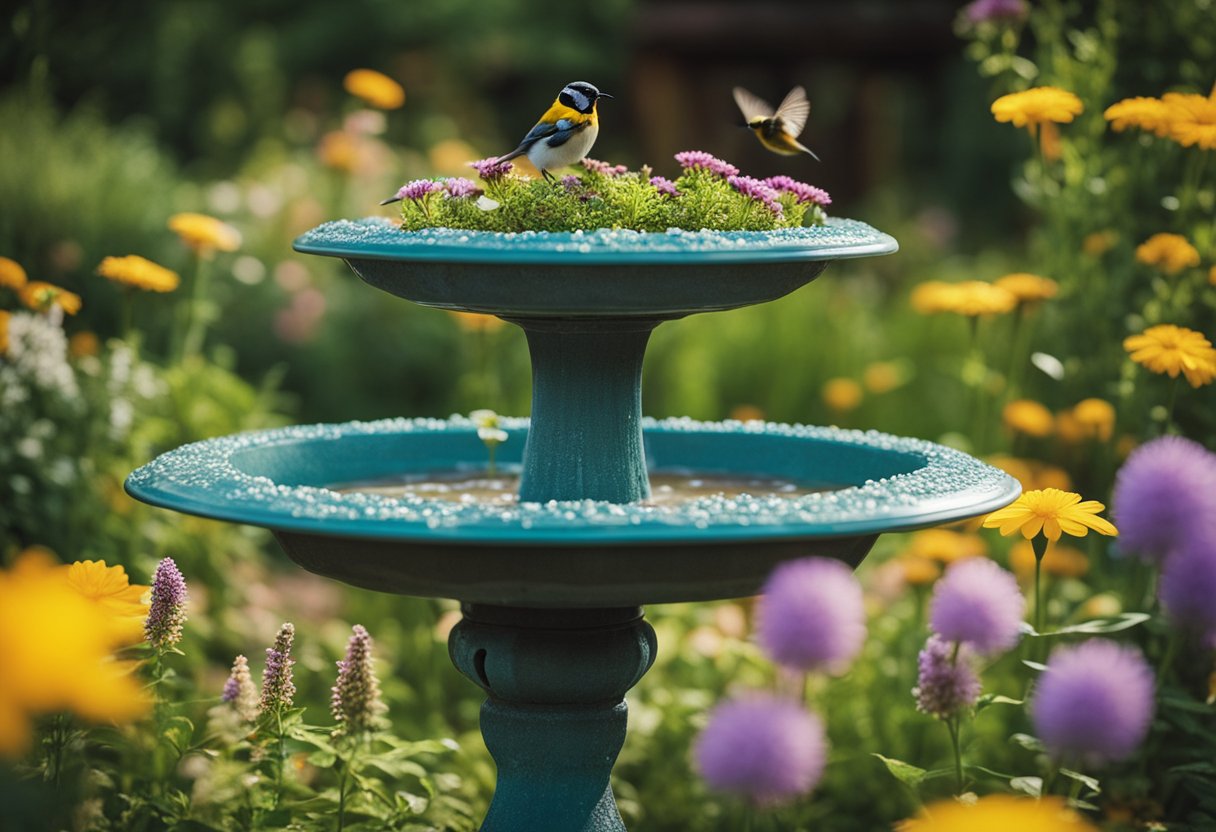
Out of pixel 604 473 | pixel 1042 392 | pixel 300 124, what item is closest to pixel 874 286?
pixel 300 124

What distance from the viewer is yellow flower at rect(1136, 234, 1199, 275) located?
3668 mm

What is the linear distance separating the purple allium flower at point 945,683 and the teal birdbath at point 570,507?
226mm

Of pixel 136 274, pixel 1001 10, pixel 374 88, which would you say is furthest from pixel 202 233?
pixel 1001 10

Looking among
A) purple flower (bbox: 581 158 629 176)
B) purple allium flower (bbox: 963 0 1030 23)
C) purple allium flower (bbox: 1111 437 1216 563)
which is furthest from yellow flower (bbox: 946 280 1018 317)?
purple allium flower (bbox: 1111 437 1216 563)

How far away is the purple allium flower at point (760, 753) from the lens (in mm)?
1618

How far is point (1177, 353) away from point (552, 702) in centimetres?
160

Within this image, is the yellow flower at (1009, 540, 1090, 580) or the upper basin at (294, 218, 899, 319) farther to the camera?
the yellow flower at (1009, 540, 1090, 580)

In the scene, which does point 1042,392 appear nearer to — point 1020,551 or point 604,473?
point 1020,551

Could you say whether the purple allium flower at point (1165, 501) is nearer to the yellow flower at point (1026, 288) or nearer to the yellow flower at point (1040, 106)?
the yellow flower at point (1040, 106)

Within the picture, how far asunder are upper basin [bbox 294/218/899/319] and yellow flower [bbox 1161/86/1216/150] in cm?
124

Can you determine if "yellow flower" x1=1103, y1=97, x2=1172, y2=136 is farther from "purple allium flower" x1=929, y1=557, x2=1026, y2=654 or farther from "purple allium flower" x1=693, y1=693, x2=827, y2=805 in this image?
"purple allium flower" x1=693, y1=693, x2=827, y2=805

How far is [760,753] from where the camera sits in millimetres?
1618

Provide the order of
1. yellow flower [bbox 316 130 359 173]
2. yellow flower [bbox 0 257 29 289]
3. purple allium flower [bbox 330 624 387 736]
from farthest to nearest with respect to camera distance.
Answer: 1. yellow flower [bbox 316 130 359 173]
2. yellow flower [bbox 0 257 29 289]
3. purple allium flower [bbox 330 624 387 736]

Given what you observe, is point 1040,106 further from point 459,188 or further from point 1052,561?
point 459,188
